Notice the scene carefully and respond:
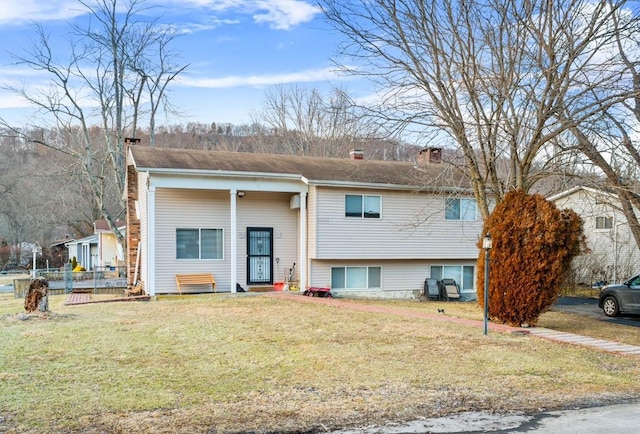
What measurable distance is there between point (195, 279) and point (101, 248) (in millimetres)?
25728

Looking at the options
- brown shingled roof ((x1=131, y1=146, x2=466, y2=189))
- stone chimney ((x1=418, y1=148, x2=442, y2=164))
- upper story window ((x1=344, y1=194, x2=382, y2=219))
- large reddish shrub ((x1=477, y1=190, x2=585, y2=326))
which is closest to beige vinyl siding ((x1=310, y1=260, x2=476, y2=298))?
upper story window ((x1=344, y1=194, x2=382, y2=219))

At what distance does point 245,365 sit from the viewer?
7.48 m

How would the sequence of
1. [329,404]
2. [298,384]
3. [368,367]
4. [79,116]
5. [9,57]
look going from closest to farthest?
1. [329,404]
2. [298,384]
3. [368,367]
4. [9,57]
5. [79,116]

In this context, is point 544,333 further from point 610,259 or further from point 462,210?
point 610,259

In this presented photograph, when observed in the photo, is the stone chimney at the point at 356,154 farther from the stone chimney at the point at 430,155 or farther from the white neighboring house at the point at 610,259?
the white neighboring house at the point at 610,259

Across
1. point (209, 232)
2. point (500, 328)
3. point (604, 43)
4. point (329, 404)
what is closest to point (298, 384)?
point (329, 404)

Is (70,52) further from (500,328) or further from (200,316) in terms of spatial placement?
(500,328)

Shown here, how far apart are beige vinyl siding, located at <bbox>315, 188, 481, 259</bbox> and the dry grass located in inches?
261

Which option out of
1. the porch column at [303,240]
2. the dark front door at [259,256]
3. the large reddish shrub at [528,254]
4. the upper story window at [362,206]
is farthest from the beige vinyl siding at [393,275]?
the large reddish shrub at [528,254]

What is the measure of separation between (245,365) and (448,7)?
10.4 m

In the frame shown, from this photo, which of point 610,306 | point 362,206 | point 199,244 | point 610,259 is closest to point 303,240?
point 362,206

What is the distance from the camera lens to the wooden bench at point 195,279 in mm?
17031

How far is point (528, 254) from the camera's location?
10.9m

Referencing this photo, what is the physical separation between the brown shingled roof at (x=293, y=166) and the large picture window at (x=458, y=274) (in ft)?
11.2
